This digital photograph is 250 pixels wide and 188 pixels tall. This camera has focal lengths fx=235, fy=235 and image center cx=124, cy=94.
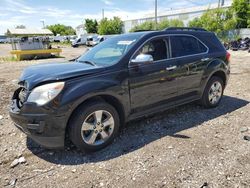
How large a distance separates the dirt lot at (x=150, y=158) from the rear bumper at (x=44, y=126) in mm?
376

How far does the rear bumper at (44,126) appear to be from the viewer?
3.04 metres

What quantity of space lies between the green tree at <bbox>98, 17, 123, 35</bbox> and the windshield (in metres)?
57.5

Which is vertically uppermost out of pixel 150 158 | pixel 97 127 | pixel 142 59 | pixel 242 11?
pixel 242 11

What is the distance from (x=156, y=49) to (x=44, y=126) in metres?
2.32

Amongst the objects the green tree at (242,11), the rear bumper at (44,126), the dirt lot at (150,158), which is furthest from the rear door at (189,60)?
the green tree at (242,11)

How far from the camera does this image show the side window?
4.03m

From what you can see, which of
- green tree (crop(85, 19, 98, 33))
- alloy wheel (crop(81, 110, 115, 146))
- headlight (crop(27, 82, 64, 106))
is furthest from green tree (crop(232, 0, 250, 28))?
green tree (crop(85, 19, 98, 33))

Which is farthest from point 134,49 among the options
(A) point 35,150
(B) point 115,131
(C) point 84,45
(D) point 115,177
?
(C) point 84,45

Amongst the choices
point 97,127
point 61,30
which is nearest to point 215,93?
point 97,127

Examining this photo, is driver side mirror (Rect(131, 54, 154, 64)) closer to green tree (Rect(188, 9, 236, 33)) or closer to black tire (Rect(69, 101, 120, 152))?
black tire (Rect(69, 101, 120, 152))

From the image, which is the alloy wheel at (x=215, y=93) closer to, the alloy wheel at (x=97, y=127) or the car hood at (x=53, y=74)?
the alloy wheel at (x=97, y=127)

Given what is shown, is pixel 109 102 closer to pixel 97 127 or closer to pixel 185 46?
pixel 97 127

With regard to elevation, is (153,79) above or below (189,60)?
below

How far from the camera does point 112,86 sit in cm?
347
